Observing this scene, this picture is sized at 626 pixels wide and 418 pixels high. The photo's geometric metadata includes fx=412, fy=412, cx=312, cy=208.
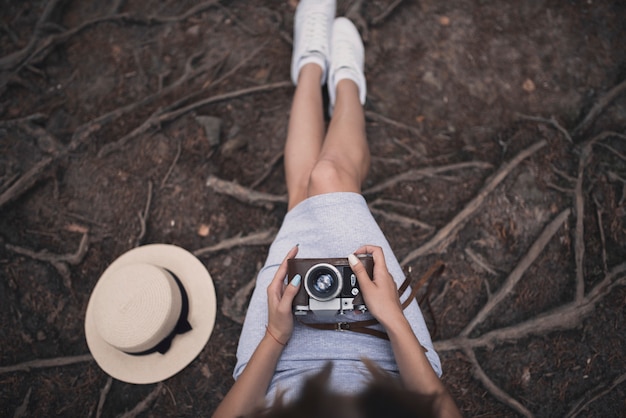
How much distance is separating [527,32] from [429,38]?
62cm

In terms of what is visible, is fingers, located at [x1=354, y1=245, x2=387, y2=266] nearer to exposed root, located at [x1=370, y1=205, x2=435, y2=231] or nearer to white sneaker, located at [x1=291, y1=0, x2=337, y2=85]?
exposed root, located at [x1=370, y1=205, x2=435, y2=231]

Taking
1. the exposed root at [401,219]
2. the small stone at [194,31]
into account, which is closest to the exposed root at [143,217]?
the small stone at [194,31]

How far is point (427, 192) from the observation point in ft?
7.95

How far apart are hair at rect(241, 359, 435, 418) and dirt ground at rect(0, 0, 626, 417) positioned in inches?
40.0

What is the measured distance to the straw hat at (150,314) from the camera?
5.87 feet

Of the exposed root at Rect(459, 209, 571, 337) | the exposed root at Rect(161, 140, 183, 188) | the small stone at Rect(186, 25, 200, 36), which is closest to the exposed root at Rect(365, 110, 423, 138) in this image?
the exposed root at Rect(459, 209, 571, 337)

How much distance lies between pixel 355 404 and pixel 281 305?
44 centimetres

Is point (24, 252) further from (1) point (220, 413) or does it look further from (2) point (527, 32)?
(2) point (527, 32)

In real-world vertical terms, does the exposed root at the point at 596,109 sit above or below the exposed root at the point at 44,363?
above

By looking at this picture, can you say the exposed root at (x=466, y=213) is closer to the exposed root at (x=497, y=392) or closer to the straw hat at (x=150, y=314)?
the exposed root at (x=497, y=392)

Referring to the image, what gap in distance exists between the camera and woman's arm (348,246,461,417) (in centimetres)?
136

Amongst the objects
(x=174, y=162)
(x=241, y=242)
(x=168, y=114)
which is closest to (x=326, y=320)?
(x=241, y=242)

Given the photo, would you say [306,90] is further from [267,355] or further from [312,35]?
[267,355]

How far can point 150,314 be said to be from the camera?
1.79 m
